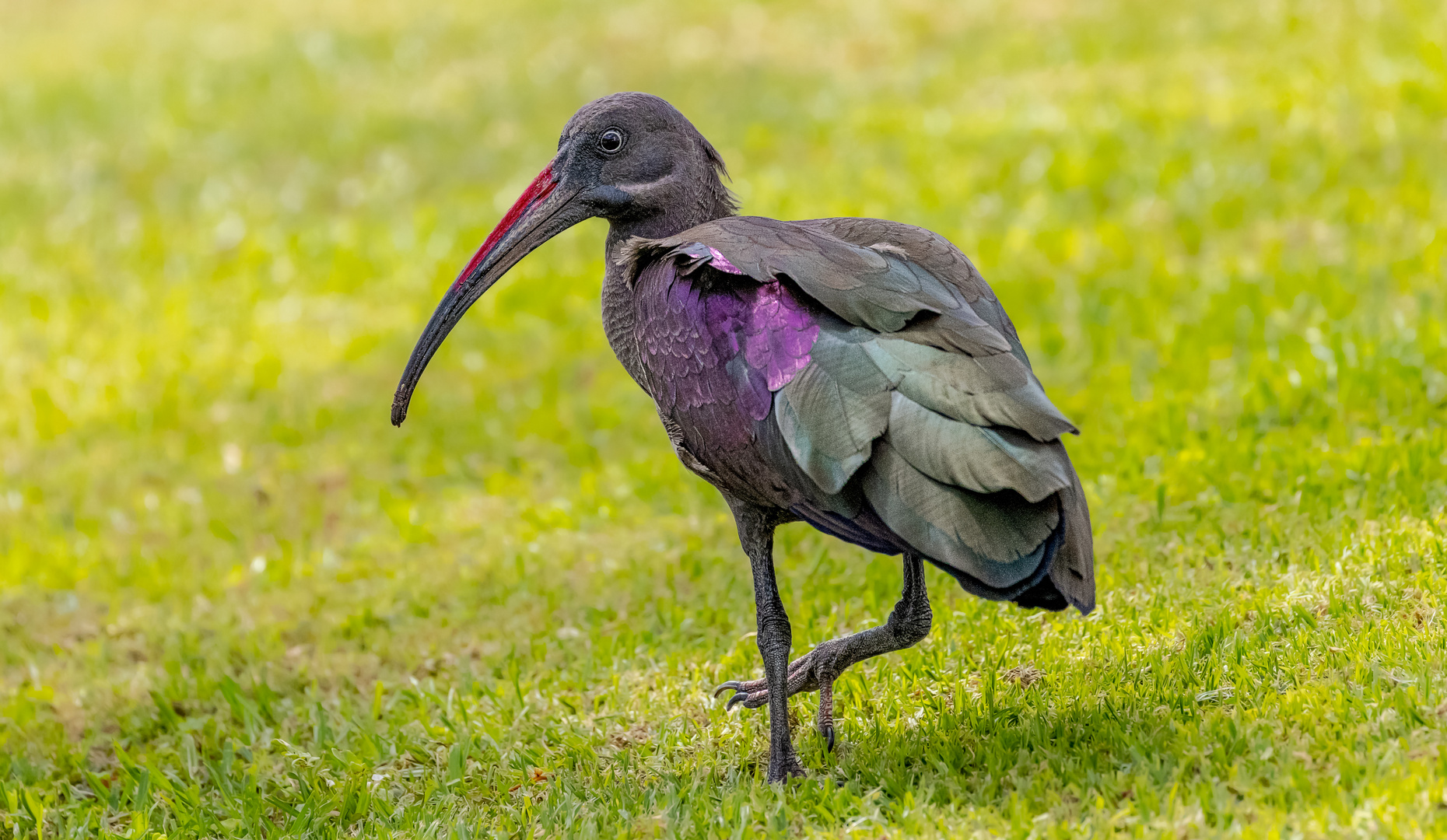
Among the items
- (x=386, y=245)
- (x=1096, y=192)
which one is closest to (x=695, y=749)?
(x=1096, y=192)

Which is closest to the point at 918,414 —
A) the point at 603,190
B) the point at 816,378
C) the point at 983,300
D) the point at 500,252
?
the point at 816,378

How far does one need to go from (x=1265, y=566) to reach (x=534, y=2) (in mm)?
13337

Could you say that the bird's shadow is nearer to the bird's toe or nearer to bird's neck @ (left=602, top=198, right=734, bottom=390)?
the bird's toe

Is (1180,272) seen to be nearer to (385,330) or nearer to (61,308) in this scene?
(385,330)

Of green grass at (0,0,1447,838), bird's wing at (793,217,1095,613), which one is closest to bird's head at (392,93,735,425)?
bird's wing at (793,217,1095,613)

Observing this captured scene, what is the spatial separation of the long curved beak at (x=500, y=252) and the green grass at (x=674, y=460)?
51.9 inches

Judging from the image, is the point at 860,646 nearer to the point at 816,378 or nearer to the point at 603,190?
the point at 816,378

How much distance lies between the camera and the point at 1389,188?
8.84 meters

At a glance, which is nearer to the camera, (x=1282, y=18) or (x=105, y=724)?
(x=105, y=724)

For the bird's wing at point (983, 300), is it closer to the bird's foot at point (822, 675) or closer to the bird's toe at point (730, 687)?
the bird's foot at point (822, 675)

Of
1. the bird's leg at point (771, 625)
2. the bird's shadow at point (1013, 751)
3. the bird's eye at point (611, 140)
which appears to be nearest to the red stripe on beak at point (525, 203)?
the bird's eye at point (611, 140)

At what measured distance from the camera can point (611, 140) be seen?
14.8 ft

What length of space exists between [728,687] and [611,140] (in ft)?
6.13

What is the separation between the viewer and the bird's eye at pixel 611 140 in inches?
178
